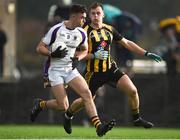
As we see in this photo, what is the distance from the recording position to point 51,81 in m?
17.5

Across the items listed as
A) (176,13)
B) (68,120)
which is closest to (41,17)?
(176,13)

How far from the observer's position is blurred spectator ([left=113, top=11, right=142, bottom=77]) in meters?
27.6

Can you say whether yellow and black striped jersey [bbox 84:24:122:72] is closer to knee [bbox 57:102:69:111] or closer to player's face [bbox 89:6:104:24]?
player's face [bbox 89:6:104:24]

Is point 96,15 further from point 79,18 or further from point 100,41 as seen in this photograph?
point 79,18

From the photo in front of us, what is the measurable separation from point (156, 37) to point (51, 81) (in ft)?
122

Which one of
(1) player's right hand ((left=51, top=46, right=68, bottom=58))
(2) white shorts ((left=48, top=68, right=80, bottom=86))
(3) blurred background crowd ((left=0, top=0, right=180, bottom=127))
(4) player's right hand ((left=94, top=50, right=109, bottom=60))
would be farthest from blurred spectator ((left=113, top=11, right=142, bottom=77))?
(1) player's right hand ((left=51, top=46, right=68, bottom=58))

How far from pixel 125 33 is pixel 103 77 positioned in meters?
9.60

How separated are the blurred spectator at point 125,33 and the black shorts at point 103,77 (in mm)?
8659

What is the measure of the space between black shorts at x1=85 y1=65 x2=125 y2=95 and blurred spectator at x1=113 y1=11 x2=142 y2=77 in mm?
8659

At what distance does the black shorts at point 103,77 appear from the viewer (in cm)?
1848

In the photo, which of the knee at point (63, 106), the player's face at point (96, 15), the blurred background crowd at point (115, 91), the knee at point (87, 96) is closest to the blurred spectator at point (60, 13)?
the blurred background crowd at point (115, 91)

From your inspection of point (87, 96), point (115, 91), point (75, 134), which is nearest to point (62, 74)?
point (87, 96)

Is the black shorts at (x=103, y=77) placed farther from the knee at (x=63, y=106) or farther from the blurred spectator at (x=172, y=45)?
the blurred spectator at (x=172, y=45)

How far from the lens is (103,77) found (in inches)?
733
